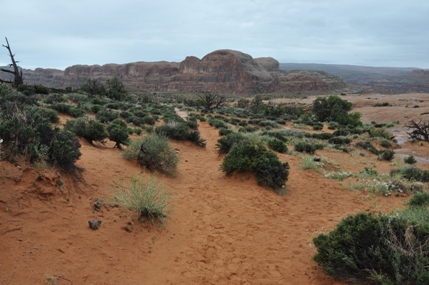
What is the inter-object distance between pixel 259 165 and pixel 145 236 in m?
4.66

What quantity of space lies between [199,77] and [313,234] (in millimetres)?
120419

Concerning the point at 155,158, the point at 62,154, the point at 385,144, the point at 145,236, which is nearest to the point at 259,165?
the point at 155,158

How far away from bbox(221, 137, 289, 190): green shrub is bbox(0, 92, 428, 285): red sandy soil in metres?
1.10

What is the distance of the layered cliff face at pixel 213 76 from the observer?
101562 mm

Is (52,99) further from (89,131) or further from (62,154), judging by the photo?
(62,154)

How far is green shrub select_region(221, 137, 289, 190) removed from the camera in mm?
8492

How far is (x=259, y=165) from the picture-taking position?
8672 millimetres

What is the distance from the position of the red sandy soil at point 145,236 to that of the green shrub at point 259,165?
1104 mm

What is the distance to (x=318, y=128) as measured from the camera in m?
26.5

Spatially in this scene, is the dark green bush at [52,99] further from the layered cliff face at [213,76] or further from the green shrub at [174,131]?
the layered cliff face at [213,76]

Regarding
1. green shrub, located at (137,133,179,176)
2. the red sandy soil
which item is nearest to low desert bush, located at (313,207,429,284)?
the red sandy soil

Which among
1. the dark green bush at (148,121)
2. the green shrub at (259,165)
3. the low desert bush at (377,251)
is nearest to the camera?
the low desert bush at (377,251)

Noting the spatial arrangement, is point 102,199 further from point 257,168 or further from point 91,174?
point 257,168

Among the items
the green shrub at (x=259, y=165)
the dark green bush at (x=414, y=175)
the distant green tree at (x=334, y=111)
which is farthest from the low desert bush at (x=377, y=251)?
the distant green tree at (x=334, y=111)
